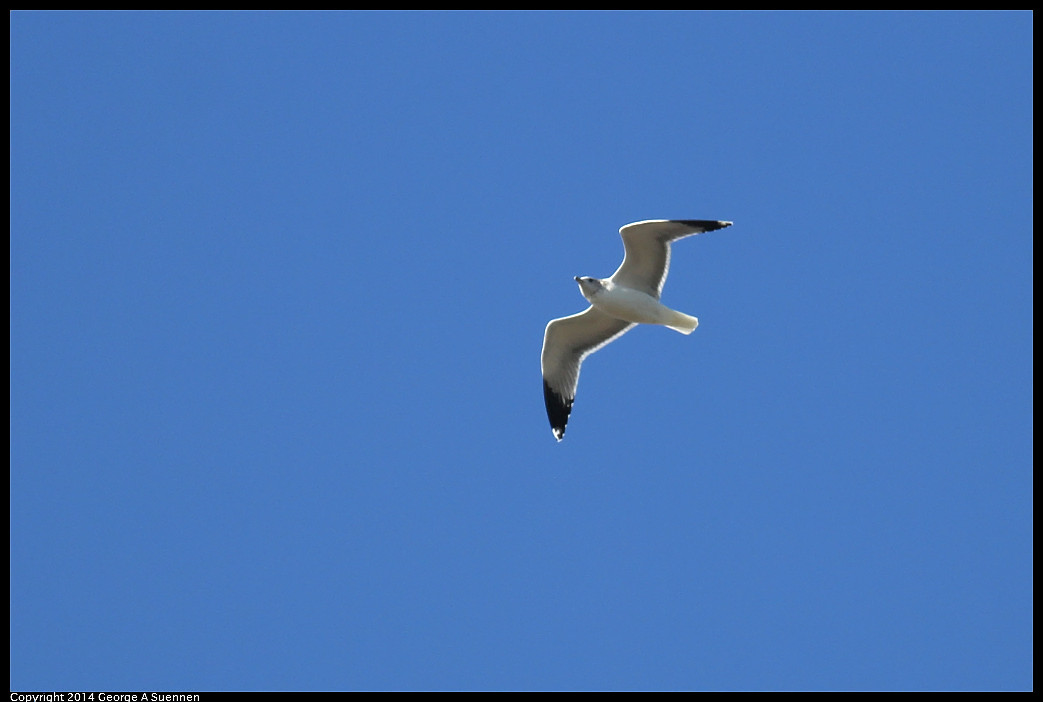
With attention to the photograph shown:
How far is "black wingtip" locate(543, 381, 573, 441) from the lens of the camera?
12.0 m

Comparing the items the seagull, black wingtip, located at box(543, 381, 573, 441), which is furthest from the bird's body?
black wingtip, located at box(543, 381, 573, 441)

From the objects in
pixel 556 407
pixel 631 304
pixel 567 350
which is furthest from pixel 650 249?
pixel 556 407

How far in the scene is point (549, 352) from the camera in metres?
11.9

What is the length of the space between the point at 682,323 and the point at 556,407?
5.63ft

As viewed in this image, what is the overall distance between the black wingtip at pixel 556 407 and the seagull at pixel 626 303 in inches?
6.3

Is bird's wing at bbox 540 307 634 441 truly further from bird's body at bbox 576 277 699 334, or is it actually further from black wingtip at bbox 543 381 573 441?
bird's body at bbox 576 277 699 334

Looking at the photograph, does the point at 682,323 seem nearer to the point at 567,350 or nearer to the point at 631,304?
the point at 631,304

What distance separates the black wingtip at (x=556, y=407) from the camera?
1202 cm

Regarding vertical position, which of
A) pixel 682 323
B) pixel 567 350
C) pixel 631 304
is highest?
pixel 567 350

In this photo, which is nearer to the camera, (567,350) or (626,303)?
(626,303)

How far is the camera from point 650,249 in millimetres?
10820

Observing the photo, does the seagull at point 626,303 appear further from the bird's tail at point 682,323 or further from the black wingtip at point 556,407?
the black wingtip at point 556,407
